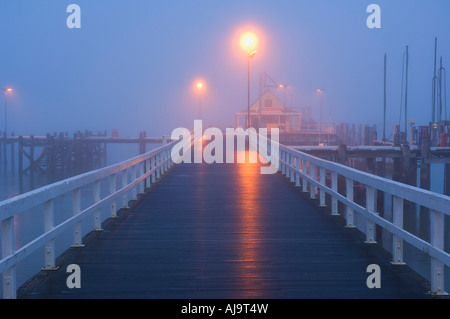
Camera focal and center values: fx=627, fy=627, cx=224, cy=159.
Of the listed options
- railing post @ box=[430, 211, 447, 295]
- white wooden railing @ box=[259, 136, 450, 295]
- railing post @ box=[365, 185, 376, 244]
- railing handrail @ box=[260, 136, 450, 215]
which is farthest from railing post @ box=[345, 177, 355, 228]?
railing post @ box=[430, 211, 447, 295]

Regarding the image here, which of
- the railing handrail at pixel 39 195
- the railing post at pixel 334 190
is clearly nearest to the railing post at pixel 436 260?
the railing handrail at pixel 39 195

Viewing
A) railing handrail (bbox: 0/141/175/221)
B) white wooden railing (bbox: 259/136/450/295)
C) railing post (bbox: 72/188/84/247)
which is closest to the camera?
railing handrail (bbox: 0/141/175/221)

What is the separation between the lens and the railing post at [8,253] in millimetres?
5836

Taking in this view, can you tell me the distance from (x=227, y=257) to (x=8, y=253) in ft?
9.96

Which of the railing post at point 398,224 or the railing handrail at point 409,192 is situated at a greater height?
the railing handrail at point 409,192

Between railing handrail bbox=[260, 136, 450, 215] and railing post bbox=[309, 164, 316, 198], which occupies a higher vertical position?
railing handrail bbox=[260, 136, 450, 215]

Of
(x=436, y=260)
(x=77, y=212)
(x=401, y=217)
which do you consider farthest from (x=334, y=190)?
(x=436, y=260)

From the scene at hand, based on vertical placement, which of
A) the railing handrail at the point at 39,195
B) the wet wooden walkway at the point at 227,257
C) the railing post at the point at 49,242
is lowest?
the wet wooden walkway at the point at 227,257

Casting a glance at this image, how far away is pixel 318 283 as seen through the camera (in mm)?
6828

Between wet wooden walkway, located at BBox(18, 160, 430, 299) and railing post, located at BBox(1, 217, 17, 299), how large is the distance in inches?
12.4

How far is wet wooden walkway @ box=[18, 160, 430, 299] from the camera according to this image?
6.54 metres

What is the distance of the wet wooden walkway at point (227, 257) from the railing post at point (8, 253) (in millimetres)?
314

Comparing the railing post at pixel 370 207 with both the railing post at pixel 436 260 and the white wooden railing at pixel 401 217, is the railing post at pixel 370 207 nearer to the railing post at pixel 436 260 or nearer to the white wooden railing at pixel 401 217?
the white wooden railing at pixel 401 217

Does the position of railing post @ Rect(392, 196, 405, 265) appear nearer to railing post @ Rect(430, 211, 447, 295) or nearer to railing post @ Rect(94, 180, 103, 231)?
railing post @ Rect(430, 211, 447, 295)
